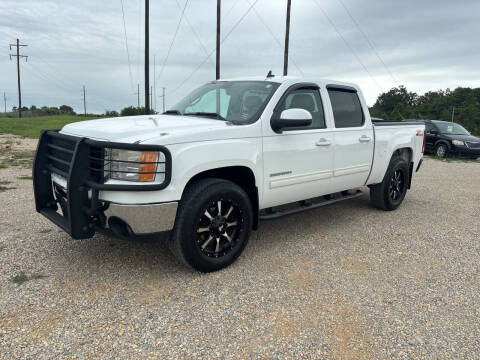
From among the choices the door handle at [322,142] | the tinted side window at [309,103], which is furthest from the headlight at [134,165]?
the door handle at [322,142]

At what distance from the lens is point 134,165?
3135 mm

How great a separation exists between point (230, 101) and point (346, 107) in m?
1.79

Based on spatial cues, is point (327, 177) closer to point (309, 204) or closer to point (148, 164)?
point (309, 204)

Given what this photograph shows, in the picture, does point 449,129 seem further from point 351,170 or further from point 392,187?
point 351,170

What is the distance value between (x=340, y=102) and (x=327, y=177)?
3.61 feet

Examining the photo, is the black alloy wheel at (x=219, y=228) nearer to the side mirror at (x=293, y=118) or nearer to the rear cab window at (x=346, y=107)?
the side mirror at (x=293, y=118)

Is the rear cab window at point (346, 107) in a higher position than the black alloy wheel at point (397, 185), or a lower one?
higher

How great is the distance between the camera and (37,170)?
3830 mm

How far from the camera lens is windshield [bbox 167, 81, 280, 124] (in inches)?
163

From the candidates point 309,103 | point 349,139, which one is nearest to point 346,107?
point 349,139

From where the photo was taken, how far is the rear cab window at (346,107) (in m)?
5.03

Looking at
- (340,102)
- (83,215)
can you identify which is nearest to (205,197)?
(83,215)

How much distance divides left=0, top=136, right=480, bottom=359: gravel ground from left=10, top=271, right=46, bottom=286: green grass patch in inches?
1.1

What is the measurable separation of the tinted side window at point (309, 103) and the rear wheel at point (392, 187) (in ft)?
6.52
